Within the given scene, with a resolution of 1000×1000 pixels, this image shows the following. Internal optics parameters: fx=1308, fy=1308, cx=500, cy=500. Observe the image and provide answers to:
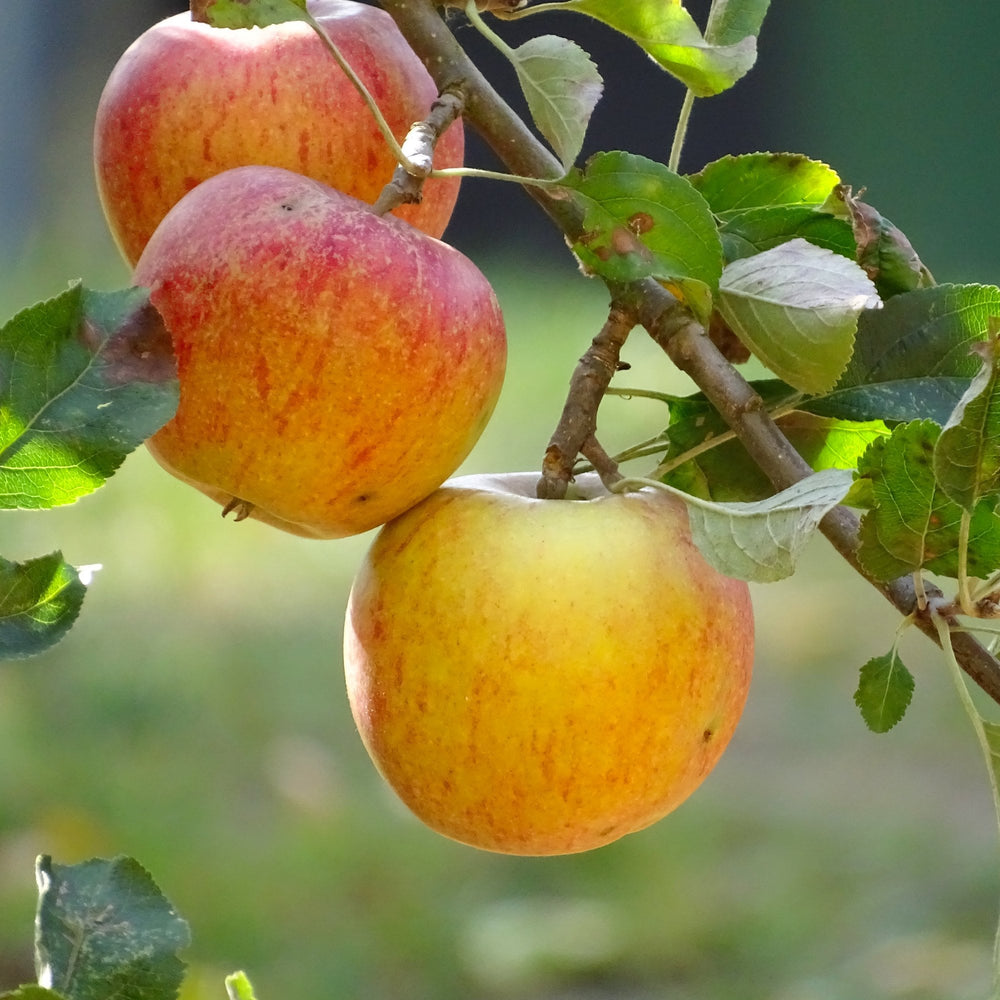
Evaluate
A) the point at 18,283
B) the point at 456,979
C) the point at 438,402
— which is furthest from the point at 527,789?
the point at 18,283

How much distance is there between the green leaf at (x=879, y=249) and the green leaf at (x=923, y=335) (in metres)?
0.01

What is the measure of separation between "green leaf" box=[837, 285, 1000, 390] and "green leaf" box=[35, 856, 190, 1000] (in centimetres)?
35

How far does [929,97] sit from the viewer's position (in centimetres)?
366

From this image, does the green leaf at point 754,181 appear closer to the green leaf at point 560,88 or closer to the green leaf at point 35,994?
the green leaf at point 560,88

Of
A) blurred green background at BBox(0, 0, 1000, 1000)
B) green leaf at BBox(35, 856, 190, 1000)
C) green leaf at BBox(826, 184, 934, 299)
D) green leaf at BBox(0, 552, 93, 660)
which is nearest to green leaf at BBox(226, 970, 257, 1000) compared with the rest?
green leaf at BBox(35, 856, 190, 1000)

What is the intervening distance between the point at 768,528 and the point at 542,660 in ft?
0.43

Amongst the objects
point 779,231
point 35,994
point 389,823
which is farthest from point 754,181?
point 389,823

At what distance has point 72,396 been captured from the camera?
0.41 m

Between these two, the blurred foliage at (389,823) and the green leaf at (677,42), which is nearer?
the green leaf at (677,42)

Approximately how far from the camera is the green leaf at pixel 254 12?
0.46 meters

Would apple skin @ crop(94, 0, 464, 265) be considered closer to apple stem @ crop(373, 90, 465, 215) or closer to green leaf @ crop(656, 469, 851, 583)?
apple stem @ crop(373, 90, 465, 215)

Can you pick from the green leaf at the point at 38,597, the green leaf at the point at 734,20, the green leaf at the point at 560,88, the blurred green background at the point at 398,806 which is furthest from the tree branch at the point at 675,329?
the blurred green background at the point at 398,806

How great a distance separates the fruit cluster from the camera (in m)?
0.49

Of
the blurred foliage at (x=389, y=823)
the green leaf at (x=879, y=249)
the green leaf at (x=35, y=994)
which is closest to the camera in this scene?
the green leaf at (x=35, y=994)
